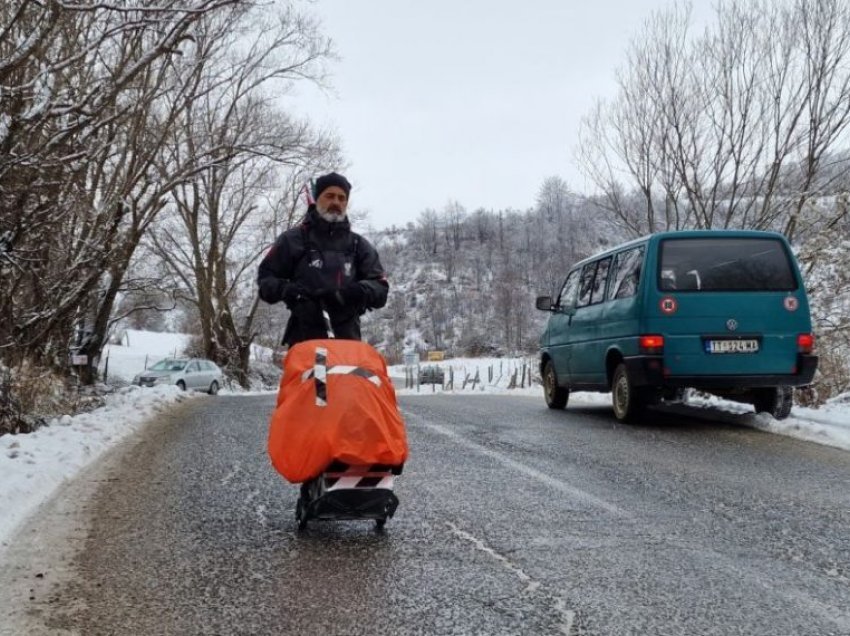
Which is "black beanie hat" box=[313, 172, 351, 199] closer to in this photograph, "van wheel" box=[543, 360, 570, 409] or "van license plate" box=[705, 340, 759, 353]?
"van license plate" box=[705, 340, 759, 353]

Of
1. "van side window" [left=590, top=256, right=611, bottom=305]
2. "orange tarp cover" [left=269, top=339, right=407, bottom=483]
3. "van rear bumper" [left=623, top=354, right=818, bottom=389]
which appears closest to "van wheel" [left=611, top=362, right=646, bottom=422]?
"van rear bumper" [left=623, top=354, right=818, bottom=389]

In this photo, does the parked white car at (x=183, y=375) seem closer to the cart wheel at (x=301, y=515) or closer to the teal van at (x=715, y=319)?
the teal van at (x=715, y=319)

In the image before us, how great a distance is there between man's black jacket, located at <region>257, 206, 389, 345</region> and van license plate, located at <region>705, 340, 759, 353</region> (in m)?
4.81

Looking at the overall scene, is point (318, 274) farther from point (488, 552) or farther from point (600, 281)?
point (600, 281)

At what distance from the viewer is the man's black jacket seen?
13.5ft

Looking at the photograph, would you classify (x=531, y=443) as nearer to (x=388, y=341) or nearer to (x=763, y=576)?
(x=763, y=576)

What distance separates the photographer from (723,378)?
25.7ft

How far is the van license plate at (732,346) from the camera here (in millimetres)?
7832

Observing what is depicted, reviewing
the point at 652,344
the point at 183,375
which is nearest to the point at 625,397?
the point at 652,344

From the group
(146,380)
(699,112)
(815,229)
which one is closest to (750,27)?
(699,112)

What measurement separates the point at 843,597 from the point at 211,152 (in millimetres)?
18335

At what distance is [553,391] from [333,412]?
810 centimetres

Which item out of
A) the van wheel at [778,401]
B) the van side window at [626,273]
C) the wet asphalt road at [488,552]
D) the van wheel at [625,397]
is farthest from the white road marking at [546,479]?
the van wheel at [778,401]

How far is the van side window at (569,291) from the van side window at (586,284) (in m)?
0.19
